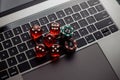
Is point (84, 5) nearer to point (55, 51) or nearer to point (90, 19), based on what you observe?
point (90, 19)

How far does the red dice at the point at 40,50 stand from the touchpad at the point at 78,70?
1.6 inches

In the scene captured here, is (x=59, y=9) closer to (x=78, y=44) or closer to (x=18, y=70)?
(x=78, y=44)

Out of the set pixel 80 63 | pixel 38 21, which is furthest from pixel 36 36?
pixel 80 63

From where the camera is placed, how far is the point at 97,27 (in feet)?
3.22

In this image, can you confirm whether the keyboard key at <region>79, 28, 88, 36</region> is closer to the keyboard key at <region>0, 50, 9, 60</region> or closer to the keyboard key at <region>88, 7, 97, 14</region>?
the keyboard key at <region>88, 7, 97, 14</region>

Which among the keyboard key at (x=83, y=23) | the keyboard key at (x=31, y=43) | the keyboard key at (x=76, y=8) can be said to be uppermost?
the keyboard key at (x=76, y=8)

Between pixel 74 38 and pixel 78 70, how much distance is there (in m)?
0.11

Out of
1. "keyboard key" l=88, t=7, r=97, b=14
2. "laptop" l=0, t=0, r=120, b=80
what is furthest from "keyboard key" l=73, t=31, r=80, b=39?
"keyboard key" l=88, t=7, r=97, b=14

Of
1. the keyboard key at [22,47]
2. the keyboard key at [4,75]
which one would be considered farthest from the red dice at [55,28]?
the keyboard key at [4,75]

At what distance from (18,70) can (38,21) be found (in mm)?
192

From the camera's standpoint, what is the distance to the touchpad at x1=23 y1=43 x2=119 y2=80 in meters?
0.91

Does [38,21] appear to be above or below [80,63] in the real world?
above

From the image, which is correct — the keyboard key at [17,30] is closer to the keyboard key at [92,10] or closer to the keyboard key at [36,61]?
the keyboard key at [36,61]

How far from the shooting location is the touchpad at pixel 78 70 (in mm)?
910
